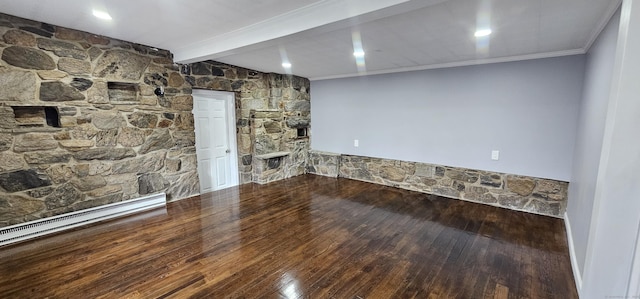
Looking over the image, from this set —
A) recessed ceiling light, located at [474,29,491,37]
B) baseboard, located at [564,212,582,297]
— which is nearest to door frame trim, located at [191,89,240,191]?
recessed ceiling light, located at [474,29,491,37]

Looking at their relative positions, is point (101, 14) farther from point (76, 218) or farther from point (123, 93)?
point (76, 218)

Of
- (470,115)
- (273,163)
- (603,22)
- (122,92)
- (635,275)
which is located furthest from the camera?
(273,163)

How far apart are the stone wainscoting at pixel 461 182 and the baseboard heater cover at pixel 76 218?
11.2 ft

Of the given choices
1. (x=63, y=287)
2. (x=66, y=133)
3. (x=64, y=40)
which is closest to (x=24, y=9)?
(x=64, y=40)

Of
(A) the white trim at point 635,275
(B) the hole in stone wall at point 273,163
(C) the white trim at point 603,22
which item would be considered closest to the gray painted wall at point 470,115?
(C) the white trim at point 603,22

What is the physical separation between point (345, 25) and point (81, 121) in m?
3.36

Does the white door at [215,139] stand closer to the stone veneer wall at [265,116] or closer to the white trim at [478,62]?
the stone veneer wall at [265,116]

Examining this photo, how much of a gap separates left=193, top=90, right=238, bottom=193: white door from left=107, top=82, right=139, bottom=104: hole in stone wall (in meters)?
0.93

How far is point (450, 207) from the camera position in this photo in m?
3.98

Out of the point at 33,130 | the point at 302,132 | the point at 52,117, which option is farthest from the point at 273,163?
the point at 33,130

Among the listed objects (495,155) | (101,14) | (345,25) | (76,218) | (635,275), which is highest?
(101,14)

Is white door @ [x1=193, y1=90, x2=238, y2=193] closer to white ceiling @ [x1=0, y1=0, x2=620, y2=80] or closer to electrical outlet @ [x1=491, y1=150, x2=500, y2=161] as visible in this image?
white ceiling @ [x1=0, y1=0, x2=620, y2=80]

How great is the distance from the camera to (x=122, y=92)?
3.53 metres

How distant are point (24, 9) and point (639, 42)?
4474 millimetres
